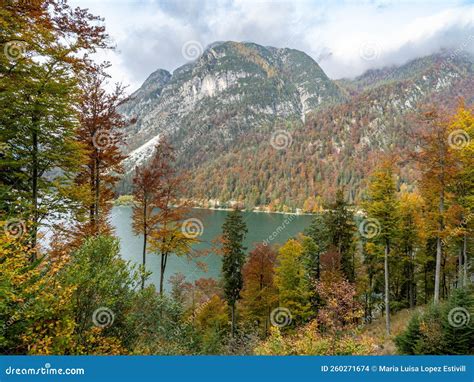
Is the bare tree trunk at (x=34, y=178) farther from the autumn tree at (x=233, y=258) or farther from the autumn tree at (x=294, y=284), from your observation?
the autumn tree at (x=294, y=284)

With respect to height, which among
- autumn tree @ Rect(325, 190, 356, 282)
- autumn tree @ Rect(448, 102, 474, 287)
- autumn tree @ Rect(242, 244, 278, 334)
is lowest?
autumn tree @ Rect(242, 244, 278, 334)

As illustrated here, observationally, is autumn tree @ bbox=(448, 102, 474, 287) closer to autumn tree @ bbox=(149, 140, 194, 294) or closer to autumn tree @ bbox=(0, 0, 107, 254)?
autumn tree @ bbox=(149, 140, 194, 294)

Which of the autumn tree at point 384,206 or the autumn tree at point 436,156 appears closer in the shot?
the autumn tree at point 436,156

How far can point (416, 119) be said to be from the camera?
1670 cm

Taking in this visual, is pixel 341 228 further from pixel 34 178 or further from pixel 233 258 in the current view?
pixel 34 178

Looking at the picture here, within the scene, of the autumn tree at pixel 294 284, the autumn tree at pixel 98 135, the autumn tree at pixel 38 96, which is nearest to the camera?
the autumn tree at pixel 38 96

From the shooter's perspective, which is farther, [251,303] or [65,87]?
[251,303]

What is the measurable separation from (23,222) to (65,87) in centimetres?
487

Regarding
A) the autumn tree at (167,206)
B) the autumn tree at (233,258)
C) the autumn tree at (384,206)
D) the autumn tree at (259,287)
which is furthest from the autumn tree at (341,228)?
the autumn tree at (167,206)

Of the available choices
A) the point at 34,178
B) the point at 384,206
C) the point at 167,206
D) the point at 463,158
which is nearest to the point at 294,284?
the point at 384,206

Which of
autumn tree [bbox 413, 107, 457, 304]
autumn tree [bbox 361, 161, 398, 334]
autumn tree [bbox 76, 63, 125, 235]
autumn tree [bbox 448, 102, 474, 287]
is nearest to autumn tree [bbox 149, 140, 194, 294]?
autumn tree [bbox 76, 63, 125, 235]

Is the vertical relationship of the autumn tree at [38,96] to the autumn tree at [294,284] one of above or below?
above

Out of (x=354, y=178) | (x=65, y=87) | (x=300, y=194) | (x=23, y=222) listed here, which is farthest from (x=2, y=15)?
(x=354, y=178)

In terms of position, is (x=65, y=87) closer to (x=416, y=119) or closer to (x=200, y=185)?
(x=416, y=119)
